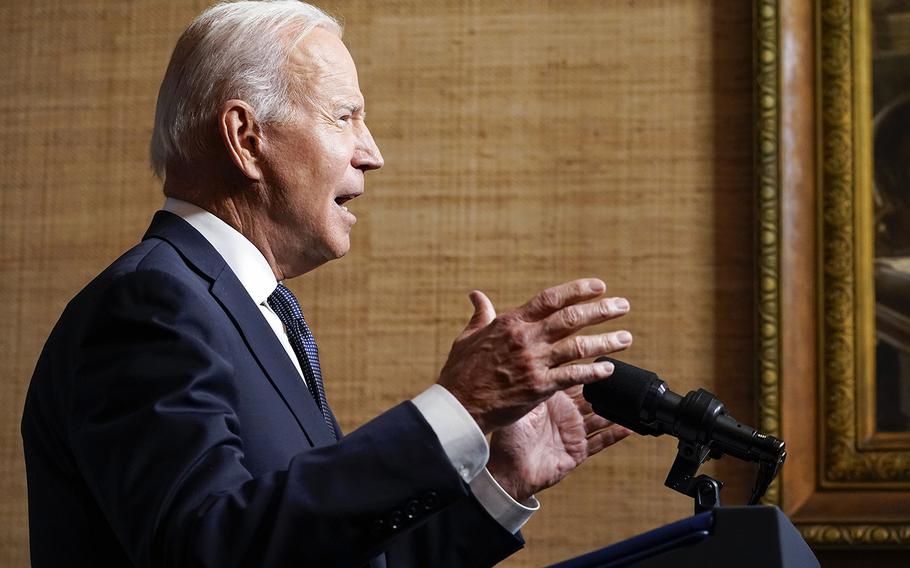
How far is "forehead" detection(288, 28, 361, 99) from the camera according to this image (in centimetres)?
187

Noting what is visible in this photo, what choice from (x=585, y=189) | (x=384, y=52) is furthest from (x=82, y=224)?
(x=585, y=189)

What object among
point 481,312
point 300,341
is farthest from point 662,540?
point 300,341

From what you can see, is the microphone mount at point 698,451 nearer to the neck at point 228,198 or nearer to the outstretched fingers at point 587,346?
the outstretched fingers at point 587,346

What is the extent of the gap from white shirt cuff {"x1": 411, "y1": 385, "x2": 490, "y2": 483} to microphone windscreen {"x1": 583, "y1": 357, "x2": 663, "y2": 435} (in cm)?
29

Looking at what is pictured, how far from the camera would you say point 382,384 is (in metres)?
2.82

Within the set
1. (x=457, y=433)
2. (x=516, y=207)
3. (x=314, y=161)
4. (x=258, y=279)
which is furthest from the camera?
(x=516, y=207)

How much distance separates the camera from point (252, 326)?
62.3 inches

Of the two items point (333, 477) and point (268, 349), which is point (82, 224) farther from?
point (333, 477)

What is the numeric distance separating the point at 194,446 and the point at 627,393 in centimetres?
57

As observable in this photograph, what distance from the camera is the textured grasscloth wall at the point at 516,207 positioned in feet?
8.85

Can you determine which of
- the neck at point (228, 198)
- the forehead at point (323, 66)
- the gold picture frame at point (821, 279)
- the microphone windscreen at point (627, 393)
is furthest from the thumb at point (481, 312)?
the gold picture frame at point (821, 279)

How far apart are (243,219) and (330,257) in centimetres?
16

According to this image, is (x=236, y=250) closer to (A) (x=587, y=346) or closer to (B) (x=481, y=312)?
(B) (x=481, y=312)

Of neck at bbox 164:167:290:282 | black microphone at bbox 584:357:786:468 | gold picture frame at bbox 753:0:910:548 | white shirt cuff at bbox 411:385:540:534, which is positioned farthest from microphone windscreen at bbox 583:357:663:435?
gold picture frame at bbox 753:0:910:548
